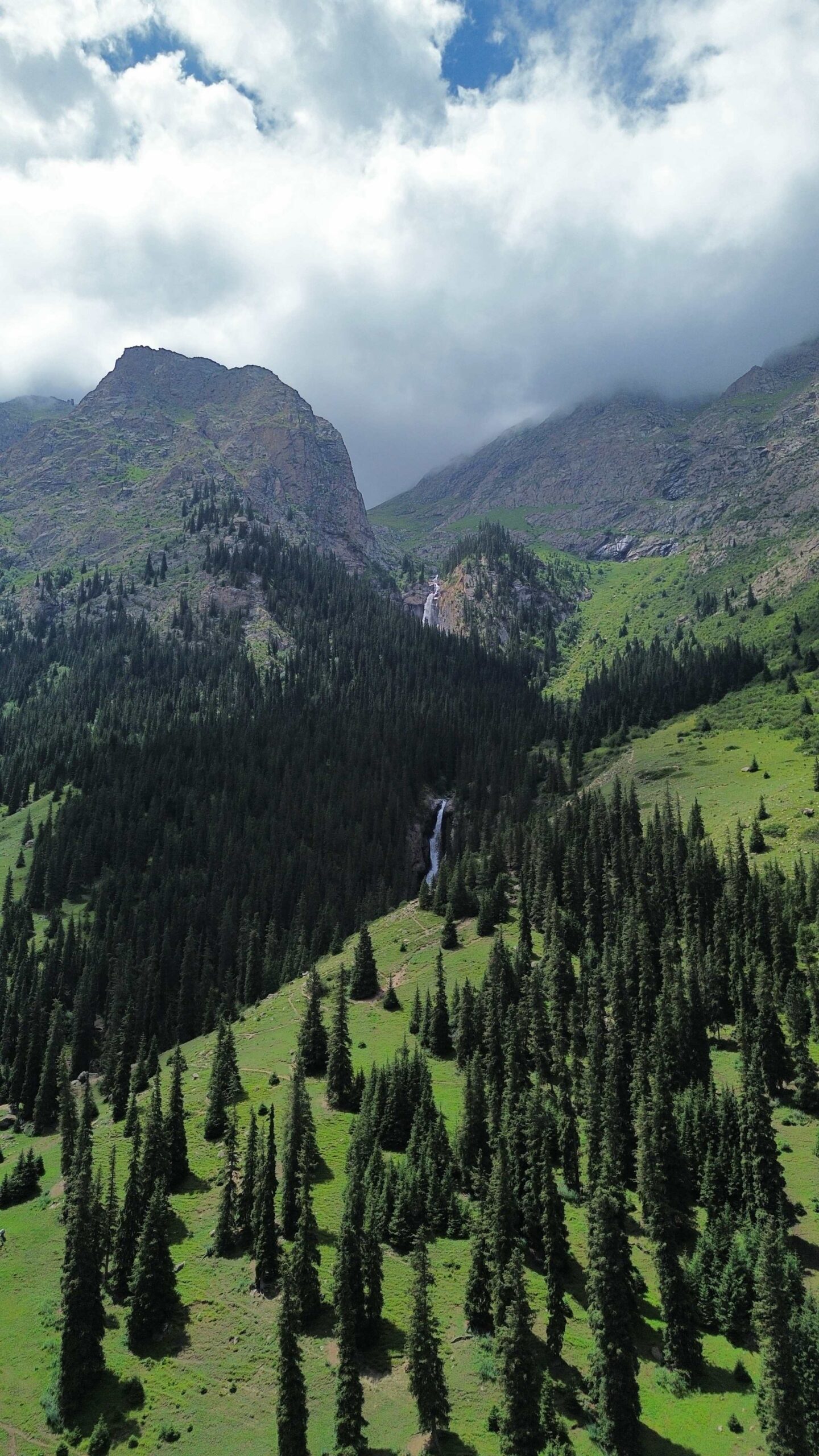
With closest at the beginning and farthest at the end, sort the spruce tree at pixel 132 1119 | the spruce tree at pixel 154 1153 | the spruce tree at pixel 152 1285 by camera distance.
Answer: the spruce tree at pixel 152 1285 → the spruce tree at pixel 154 1153 → the spruce tree at pixel 132 1119

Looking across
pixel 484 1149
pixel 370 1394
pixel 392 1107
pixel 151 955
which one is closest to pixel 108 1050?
pixel 151 955

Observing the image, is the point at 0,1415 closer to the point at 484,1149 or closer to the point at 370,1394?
the point at 370,1394

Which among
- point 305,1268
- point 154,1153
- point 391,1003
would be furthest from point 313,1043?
point 305,1268

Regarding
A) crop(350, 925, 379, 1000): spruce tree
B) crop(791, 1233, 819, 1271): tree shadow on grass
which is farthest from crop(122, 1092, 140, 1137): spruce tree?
crop(791, 1233, 819, 1271): tree shadow on grass

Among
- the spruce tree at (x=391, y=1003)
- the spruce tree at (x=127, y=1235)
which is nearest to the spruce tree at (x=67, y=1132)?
the spruce tree at (x=127, y=1235)

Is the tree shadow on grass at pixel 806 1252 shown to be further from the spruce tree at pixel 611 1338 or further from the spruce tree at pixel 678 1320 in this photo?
the spruce tree at pixel 611 1338

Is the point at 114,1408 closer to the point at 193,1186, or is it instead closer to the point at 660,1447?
the point at 193,1186

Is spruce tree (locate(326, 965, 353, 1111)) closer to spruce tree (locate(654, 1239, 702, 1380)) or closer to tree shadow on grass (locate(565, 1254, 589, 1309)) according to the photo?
tree shadow on grass (locate(565, 1254, 589, 1309))
